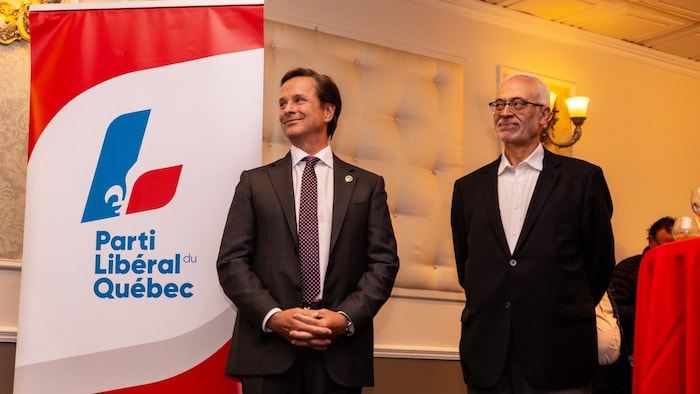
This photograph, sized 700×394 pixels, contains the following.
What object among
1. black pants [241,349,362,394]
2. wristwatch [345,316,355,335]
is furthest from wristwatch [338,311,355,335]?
black pants [241,349,362,394]

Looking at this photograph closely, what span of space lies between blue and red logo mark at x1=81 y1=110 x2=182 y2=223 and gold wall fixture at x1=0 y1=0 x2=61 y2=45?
3.10 ft

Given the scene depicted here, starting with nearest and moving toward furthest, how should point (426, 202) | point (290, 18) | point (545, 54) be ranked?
point (290, 18) → point (426, 202) → point (545, 54)

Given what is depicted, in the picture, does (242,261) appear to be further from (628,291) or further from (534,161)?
(628,291)

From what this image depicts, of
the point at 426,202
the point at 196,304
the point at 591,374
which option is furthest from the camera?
the point at 426,202

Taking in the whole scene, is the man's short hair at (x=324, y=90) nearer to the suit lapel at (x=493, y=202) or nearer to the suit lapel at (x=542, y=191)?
the suit lapel at (x=493, y=202)

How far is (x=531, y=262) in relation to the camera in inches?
104

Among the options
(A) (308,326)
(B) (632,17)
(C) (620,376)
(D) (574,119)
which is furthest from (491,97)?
(A) (308,326)

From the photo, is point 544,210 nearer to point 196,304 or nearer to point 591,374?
point 591,374

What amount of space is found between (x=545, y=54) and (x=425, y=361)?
7.01 ft

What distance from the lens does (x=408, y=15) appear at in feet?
16.3

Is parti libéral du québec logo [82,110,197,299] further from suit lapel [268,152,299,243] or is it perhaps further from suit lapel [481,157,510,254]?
suit lapel [481,157,510,254]

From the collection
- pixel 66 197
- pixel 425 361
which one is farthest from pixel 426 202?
pixel 66 197

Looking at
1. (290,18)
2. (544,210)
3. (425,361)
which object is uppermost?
(290,18)

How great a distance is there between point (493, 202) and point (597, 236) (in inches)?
13.0
